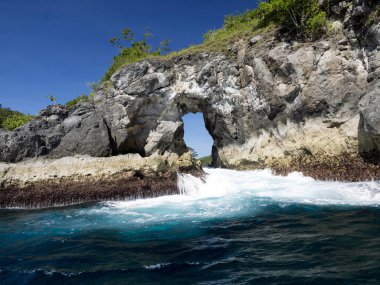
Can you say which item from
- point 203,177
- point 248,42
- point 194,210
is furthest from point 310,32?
point 194,210

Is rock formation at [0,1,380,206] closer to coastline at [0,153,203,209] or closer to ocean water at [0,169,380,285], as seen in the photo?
coastline at [0,153,203,209]

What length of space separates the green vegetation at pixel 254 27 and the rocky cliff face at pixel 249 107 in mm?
720

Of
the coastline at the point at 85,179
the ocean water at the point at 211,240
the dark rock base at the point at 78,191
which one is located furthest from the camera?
the coastline at the point at 85,179

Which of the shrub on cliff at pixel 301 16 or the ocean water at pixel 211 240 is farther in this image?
the shrub on cliff at pixel 301 16

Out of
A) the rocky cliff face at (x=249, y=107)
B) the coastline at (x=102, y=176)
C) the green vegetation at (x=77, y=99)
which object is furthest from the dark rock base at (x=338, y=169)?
the green vegetation at (x=77, y=99)

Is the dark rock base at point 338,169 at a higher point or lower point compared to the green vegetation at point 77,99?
lower

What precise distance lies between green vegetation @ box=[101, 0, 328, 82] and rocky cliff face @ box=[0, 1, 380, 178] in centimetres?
72

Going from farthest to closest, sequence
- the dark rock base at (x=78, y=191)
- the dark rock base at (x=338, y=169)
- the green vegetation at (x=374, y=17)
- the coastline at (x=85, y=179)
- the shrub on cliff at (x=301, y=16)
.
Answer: the shrub on cliff at (x=301, y=16)
the coastline at (x=85, y=179)
the dark rock base at (x=78, y=191)
the green vegetation at (x=374, y=17)
the dark rock base at (x=338, y=169)

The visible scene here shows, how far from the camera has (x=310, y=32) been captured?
744 inches

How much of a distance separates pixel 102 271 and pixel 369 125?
41.6ft

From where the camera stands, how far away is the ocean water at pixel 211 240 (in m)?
6.06

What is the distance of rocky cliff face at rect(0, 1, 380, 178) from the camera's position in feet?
54.6

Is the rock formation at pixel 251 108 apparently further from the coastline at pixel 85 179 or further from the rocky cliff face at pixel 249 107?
the coastline at pixel 85 179

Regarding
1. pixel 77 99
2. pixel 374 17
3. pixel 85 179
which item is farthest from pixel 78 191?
pixel 374 17
